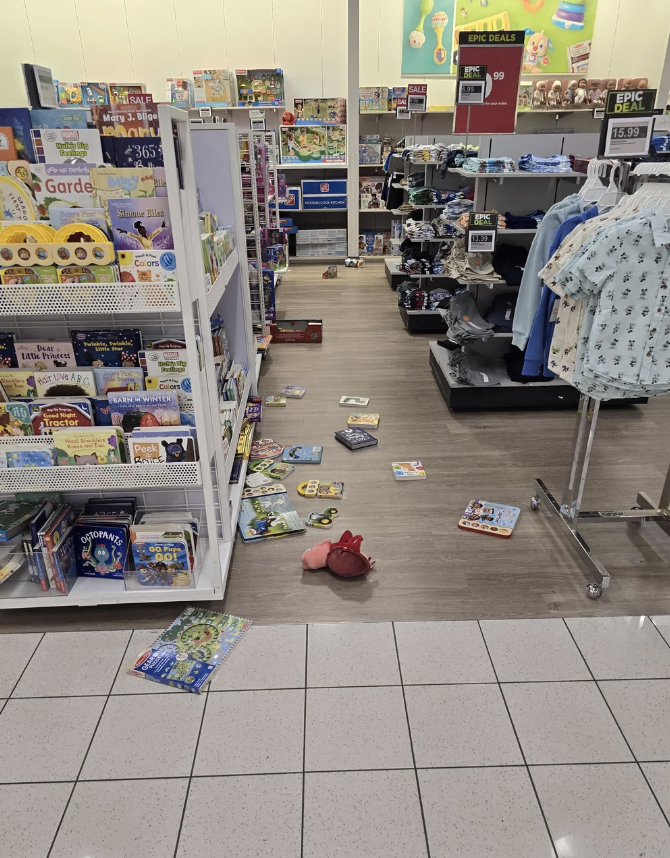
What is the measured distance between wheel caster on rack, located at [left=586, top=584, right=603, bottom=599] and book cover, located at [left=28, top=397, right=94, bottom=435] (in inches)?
88.0

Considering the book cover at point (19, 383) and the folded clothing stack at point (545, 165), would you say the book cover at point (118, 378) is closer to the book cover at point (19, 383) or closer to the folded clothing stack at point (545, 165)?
the book cover at point (19, 383)

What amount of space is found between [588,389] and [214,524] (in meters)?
1.78

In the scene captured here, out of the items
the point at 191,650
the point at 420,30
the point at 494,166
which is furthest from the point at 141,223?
the point at 420,30

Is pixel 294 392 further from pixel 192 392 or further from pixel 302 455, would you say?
pixel 192 392

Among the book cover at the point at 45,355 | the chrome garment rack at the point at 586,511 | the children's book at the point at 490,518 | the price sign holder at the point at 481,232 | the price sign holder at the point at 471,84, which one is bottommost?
the children's book at the point at 490,518

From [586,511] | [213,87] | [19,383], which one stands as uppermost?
[213,87]

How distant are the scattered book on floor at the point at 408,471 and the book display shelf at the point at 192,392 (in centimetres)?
104

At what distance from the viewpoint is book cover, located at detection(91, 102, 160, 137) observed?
7.19ft

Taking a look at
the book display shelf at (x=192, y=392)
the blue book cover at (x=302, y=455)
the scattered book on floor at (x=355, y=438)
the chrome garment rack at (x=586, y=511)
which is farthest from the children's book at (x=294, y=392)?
the chrome garment rack at (x=586, y=511)

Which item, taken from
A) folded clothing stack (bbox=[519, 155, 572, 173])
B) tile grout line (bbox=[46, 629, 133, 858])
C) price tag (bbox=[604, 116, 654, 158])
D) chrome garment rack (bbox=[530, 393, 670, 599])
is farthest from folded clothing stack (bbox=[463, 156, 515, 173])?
tile grout line (bbox=[46, 629, 133, 858])

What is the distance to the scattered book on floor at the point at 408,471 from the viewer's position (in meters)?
3.74

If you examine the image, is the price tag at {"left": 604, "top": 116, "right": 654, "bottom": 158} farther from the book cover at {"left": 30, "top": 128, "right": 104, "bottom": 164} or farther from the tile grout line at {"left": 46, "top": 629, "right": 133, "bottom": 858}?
the tile grout line at {"left": 46, "top": 629, "right": 133, "bottom": 858}

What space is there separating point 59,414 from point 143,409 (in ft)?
1.05

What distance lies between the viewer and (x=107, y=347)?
2.38 meters
